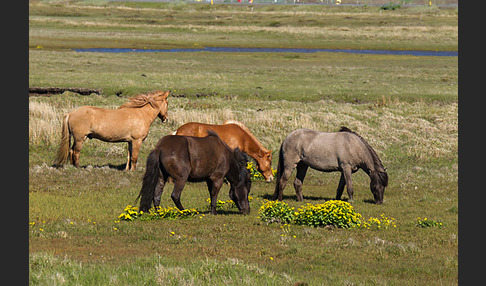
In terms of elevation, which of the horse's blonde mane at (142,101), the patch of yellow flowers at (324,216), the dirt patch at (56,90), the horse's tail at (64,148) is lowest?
the patch of yellow flowers at (324,216)

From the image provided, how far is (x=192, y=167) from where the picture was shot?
14703 mm

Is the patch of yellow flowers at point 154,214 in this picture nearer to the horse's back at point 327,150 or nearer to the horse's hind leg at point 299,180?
the horse's hind leg at point 299,180

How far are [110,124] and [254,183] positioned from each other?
5147 mm

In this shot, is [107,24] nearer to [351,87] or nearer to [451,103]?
[351,87]

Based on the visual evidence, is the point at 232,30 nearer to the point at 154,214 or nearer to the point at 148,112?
the point at 148,112

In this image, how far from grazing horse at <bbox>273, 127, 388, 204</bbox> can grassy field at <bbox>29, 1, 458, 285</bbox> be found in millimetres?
672

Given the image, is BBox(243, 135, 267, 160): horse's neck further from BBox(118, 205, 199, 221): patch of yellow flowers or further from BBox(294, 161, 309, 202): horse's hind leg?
BBox(118, 205, 199, 221): patch of yellow flowers

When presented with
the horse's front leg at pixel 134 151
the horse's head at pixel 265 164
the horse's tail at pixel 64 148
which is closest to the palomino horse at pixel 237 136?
the horse's head at pixel 265 164

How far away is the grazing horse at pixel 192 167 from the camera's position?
14312 millimetres

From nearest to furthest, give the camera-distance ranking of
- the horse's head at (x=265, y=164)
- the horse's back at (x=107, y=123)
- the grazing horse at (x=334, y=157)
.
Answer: the grazing horse at (x=334, y=157) → the horse's head at (x=265, y=164) → the horse's back at (x=107, y=123)

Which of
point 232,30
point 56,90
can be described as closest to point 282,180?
point 56,90

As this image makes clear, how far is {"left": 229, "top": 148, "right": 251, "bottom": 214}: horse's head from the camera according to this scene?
1547 centimetres

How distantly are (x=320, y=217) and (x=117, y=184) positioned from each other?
7325mm

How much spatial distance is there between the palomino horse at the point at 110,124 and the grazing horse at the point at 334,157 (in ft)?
18.2
